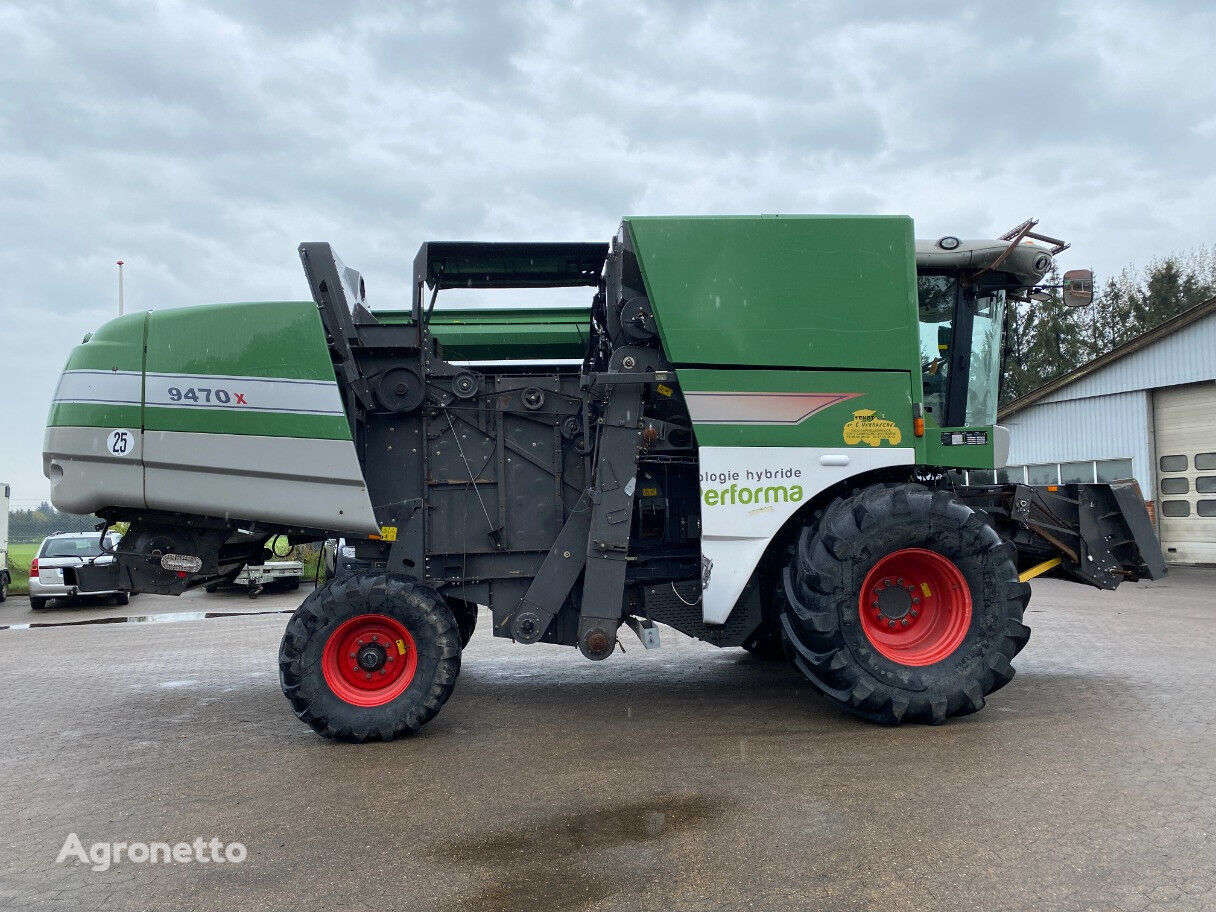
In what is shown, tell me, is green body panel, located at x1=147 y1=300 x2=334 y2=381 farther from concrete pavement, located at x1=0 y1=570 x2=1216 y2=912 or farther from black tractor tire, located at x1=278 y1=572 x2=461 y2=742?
concrete pavement, located at x1=0 y1=570 x2=1216 y2=912

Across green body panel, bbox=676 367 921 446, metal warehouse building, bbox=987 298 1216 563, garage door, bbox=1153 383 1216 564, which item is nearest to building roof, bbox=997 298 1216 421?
metal warehouse building, bbox=987 298 1216 563

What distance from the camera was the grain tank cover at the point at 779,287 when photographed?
5836 mm

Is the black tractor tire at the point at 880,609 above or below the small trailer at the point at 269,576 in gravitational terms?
above

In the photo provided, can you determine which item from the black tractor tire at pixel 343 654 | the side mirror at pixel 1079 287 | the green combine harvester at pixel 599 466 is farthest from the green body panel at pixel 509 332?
the side mirror at pixel 1079 287

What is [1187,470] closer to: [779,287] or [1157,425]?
[1157,425]

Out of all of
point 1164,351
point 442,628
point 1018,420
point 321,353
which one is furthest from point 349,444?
point 1018,420

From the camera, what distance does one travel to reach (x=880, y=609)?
19.9 feet

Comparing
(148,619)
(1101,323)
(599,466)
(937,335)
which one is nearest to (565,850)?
(599,466)

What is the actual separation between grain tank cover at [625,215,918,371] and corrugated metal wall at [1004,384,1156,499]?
14.2 m

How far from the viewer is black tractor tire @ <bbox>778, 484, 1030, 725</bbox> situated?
571 centimetres

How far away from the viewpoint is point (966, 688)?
574 centimetres

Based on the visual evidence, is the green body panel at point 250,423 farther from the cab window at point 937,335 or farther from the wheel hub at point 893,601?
the cab window at point 937,335

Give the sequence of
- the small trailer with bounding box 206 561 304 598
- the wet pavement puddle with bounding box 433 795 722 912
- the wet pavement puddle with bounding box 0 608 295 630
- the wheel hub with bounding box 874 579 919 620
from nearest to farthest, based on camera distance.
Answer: the wet pavement puddle with bounding box 433 795 722 912 < the wheel hub with bounding box 874 579 919 620 < the wet pavement puddle with bounding box 0 608 295 630 < the small trailer with bounding box 206 561 304 598

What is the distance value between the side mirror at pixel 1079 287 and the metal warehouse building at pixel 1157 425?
11.8 meters
